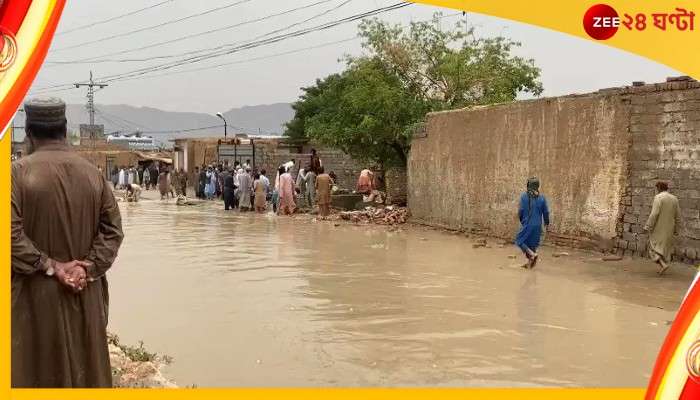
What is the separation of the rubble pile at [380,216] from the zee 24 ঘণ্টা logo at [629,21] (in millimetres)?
14727

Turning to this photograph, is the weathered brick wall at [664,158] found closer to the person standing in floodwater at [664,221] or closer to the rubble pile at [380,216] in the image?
the person standing in floodwater at [664,221]

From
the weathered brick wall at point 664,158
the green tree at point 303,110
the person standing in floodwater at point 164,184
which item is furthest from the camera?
the green tree at point 303,110

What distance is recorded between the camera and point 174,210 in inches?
943

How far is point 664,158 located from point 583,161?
1.66 m

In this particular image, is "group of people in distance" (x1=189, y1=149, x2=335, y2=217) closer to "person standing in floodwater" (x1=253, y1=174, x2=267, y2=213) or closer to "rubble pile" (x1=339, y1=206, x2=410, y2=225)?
"person standing in floodwater" (x1=253, y1=174, x2=267, y2=213)

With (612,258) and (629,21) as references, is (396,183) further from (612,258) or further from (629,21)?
(629,21)

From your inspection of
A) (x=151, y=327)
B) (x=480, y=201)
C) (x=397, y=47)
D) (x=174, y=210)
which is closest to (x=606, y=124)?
(x=480, y=201)

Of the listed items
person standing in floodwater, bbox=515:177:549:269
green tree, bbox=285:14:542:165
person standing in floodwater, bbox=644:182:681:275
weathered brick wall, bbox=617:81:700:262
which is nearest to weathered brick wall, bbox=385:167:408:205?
green tree, bbox=285:14:542:165

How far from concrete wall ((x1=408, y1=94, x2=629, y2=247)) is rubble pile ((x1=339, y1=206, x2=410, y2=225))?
1.96ft

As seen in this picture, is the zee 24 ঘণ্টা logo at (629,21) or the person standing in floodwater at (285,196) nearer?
the zee 24 ঘণ্টা logo at (629,21)

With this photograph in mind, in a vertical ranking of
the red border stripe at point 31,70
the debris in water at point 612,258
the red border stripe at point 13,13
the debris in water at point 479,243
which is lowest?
the debris in water at point 479,243

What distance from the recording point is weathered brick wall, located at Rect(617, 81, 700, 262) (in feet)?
34.1

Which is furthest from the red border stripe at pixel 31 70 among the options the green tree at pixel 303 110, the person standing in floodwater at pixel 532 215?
the green tree at pixel 303 110

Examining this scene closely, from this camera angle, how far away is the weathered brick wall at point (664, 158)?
1039 centimetres
